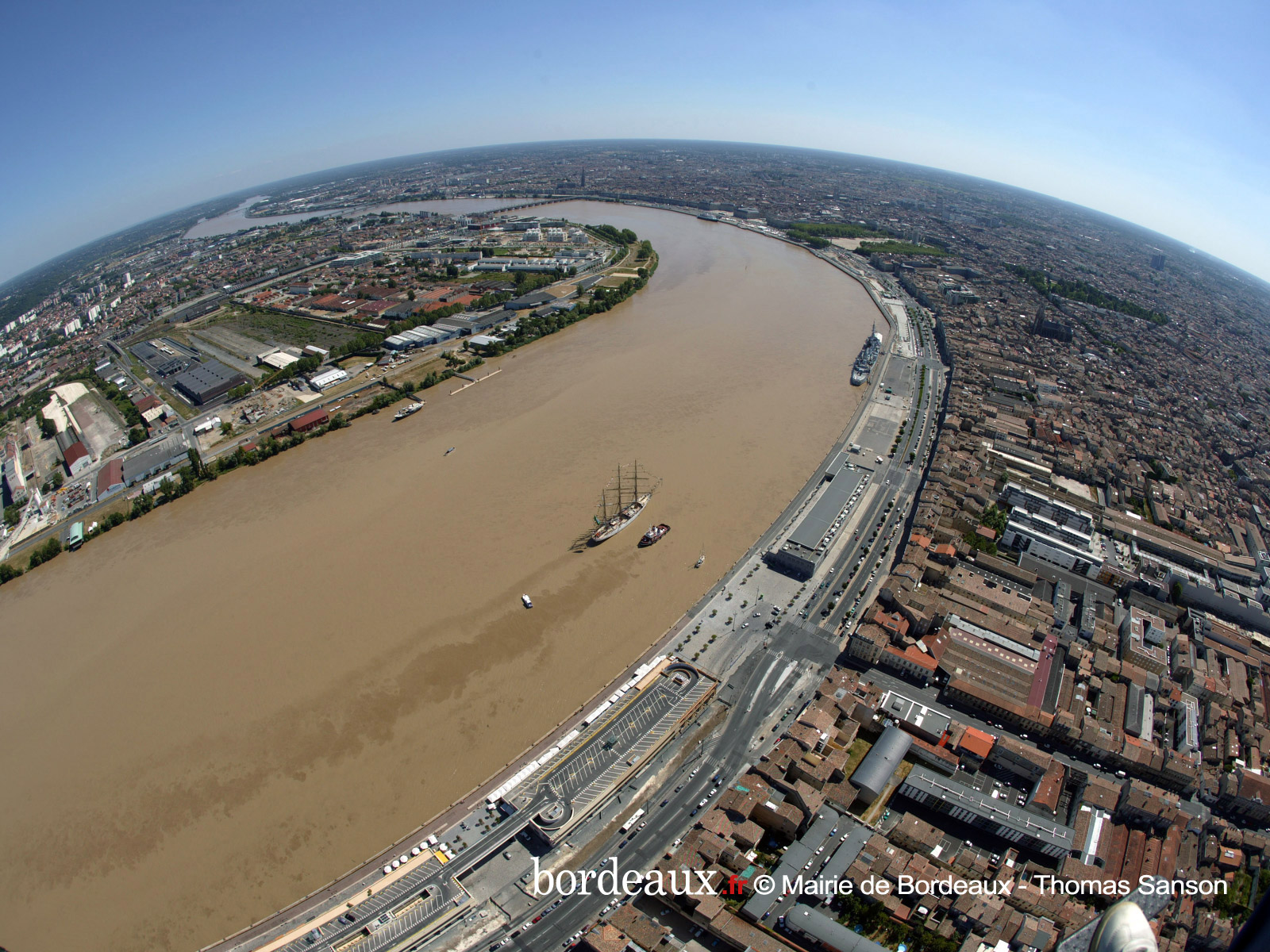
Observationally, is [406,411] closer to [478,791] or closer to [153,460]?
[153,460]

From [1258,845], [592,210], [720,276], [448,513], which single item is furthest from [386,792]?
[592,210]

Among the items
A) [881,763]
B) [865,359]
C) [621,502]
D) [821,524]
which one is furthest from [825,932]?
[865,359]

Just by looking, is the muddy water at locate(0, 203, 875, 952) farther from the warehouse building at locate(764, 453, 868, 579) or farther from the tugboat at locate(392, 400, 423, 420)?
the warehouse building at locate(764, 453, 868, 579)

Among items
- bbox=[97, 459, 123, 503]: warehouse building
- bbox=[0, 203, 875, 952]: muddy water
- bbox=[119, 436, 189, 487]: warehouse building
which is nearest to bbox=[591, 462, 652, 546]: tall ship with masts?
bbox=[0, 203, 875, 952]: muddy water

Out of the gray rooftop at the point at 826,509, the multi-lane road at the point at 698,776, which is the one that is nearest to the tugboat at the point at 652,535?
the gray rooftop at the point at 826,509

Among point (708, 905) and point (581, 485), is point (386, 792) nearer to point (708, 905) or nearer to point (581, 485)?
point (708, 905)
